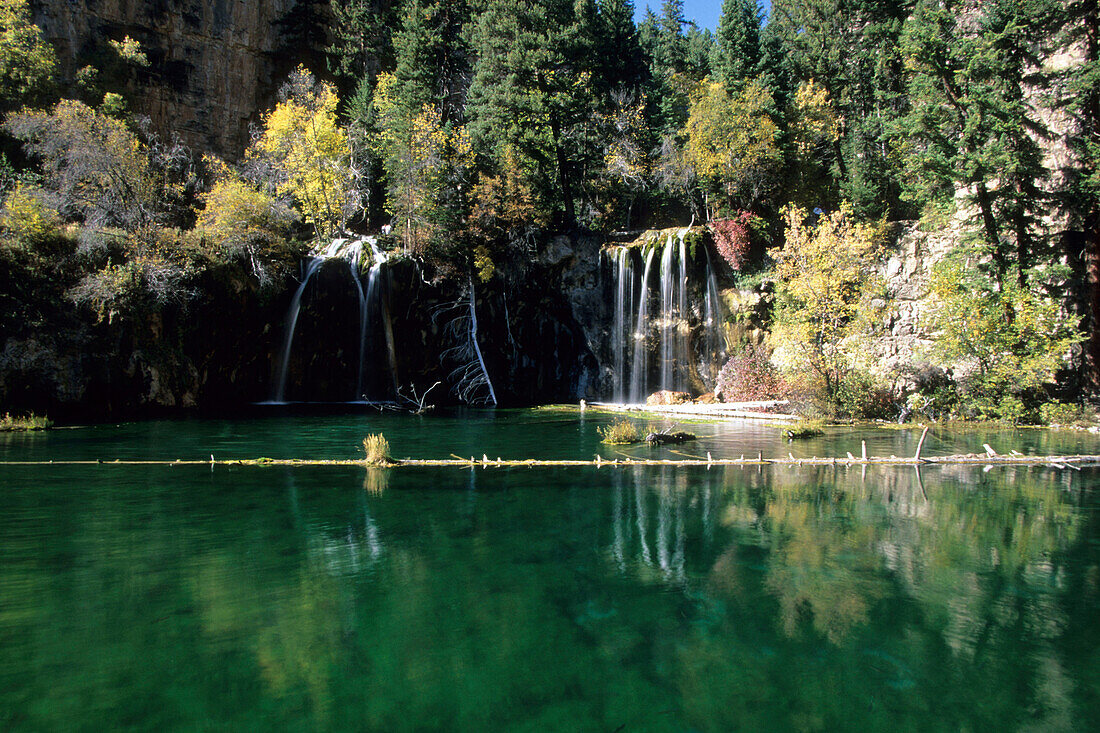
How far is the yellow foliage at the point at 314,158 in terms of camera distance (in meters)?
32.0

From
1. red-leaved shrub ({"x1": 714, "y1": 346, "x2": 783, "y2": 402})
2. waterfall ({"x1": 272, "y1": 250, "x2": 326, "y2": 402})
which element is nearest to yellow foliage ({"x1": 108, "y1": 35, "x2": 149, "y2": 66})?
waterfall ({"x1": 272, "y1": 250, "x2": 326, "y2": 402})

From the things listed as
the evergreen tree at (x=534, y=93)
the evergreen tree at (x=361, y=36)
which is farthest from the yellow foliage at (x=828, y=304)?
the evergreen tree at (x=361, y=36)

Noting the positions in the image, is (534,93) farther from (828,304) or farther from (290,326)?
(828,304)

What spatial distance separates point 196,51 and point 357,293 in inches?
1052

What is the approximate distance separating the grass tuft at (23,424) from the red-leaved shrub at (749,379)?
939 inches

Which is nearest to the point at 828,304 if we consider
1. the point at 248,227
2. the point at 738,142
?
the point at 738,142

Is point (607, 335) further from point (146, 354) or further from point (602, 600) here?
point (602, 600)

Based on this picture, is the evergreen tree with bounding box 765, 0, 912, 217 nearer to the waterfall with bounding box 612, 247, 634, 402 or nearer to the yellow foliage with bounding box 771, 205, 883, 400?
the yellow foliage with bounding box 771, 205, 883, 400

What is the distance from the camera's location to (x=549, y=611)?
6391mm

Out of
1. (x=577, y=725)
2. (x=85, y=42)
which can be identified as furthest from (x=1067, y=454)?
(x=85, y=42)

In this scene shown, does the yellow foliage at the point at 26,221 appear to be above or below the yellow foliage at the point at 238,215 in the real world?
below

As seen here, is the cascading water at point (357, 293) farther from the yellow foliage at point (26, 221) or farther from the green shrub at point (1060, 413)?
the green shrub at point (1060, 413)

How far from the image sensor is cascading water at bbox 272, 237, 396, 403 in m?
28.8

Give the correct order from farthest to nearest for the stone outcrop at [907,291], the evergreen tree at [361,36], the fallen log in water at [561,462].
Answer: the evergreen tree at [361,36], the stone outcrop at [907,291], the fallen log in water at [561,462]
